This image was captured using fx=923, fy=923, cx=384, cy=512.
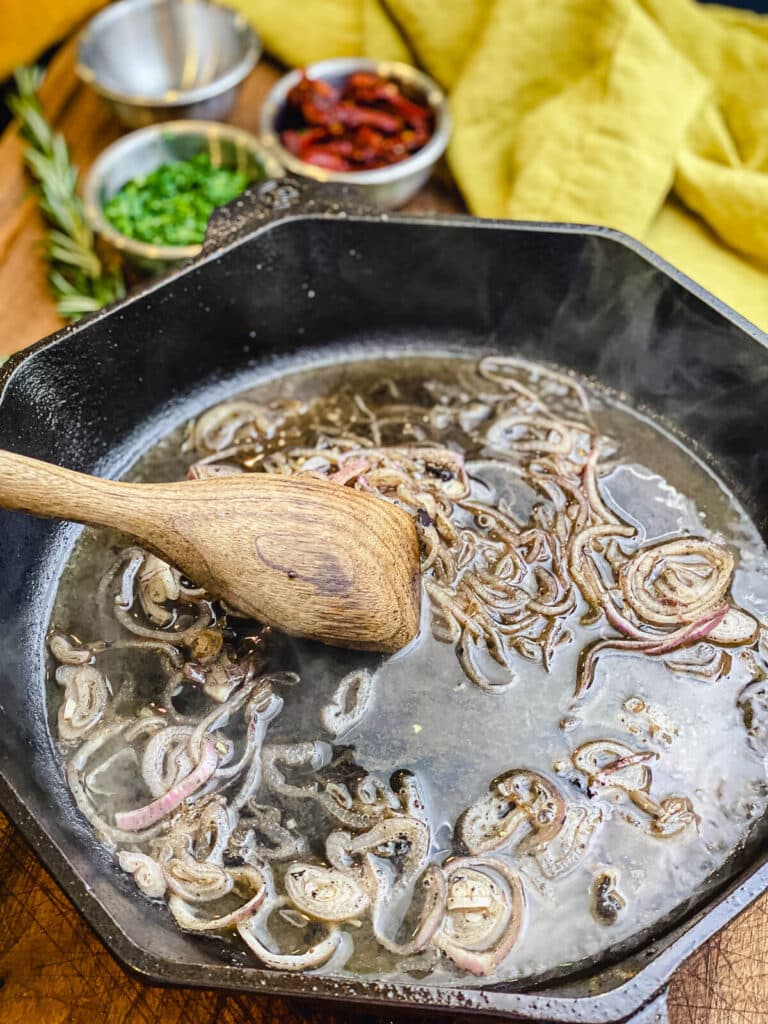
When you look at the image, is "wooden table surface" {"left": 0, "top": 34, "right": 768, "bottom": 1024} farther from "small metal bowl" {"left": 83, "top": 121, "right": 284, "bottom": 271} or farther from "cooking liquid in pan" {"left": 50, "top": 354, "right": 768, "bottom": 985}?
"small metal bowl" {"left": 83, "top": 121, "right": 284, "bottom": 271}

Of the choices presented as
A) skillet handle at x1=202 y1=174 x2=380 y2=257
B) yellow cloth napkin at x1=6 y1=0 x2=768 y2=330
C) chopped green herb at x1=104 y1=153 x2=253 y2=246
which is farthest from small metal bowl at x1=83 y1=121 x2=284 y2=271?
yellow cloth napkin at x1=6 y1=0 x2=768 y2=330

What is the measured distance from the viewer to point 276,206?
9.87 ft

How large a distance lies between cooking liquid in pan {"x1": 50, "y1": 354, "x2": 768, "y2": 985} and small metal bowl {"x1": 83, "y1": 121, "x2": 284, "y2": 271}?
152 centimetres

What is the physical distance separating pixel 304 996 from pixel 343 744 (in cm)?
71

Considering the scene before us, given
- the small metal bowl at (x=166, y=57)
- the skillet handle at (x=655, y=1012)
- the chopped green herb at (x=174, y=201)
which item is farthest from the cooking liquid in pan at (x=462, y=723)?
the small metal bowl at (x=166, y=57)

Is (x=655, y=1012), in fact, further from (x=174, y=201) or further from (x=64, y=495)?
(x=174, y=201)

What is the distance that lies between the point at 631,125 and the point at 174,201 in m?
1.86

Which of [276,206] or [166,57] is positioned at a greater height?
[276,206]

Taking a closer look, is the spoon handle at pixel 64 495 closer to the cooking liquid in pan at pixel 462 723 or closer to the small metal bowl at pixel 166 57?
the cooking liquid in pan at pixel 462 723

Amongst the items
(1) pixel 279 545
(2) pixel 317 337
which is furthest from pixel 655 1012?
(2) pixel 317 337

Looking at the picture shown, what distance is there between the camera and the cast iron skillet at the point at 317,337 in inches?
101

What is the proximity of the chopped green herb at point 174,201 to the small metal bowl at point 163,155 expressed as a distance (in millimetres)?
39

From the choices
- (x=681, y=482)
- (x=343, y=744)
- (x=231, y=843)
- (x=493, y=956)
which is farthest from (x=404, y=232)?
(x=493, y=956)

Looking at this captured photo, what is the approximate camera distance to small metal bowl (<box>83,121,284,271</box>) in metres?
3.77
